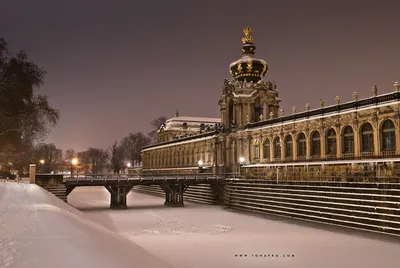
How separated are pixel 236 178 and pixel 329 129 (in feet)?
45.3

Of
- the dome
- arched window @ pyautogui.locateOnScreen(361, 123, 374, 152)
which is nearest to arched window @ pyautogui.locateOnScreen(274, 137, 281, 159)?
arched window @ pyautogui.locateOnScreen(361, 123, 374, 152)

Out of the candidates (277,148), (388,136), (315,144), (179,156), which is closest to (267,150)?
(277,148)

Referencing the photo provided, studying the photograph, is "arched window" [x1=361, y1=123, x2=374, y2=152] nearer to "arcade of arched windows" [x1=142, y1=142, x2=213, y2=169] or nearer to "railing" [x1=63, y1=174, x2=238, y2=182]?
"railing" [x1=63, y1=174, x2=238, y2=182]

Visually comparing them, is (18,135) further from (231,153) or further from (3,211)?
(231,153)

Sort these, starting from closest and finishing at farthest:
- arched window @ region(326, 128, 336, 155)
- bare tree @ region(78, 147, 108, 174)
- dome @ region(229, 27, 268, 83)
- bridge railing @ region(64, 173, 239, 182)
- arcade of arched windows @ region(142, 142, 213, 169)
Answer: arched window @ region(326, 128, 336, 155), bridge railing @ region(64, 173, 239, 182), dome @ region(229, 27, 268, 83), arcade of arched windows @ region(142, 142, 213, 169), bare tree @ region(78, 147, 108, 174)

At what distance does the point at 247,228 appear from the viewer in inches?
1265

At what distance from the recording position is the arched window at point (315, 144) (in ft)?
139

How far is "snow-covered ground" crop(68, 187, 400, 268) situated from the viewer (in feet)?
67.1

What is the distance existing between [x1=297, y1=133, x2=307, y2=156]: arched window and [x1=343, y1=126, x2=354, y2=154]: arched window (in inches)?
224

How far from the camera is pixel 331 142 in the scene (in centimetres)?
4056

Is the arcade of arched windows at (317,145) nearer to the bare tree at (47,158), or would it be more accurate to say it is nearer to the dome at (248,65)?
the dome at (248,65)

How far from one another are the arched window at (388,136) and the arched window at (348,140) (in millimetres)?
3735

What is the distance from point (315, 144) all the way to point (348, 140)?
4748 mm

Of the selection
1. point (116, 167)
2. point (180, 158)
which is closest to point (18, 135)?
point (180, 158)
